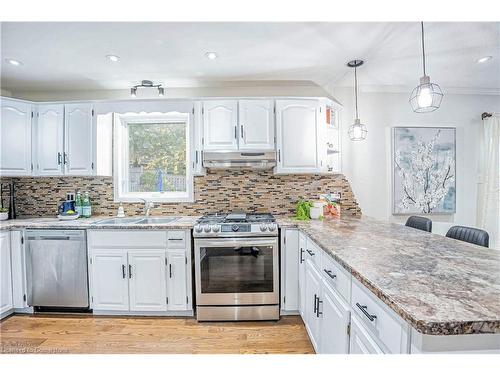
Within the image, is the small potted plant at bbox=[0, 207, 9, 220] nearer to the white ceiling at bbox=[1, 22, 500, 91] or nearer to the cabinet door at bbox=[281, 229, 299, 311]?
the white ceiling at bbox=[1, 22, 500, 91]

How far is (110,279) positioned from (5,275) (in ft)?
3.32

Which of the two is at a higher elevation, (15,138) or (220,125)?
(220,125)

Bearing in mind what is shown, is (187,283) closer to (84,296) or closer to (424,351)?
(84,296)

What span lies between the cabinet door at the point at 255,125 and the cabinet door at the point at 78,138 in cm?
167

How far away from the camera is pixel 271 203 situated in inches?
116

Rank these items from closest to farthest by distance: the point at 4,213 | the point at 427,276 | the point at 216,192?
1. the point at 427,276
2. the point at 4,213
3. the point at 216,192

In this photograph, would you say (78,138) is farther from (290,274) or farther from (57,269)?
(290,274)

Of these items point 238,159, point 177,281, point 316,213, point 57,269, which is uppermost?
point 238,159

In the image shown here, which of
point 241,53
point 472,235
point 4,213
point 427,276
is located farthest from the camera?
point 4,213

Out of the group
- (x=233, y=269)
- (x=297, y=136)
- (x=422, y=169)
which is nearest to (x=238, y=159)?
(x=297, y=136)

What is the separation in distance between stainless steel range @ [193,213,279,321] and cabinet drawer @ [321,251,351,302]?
0.77 meters

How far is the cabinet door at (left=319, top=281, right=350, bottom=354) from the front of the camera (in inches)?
47.5

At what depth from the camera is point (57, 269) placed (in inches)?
93.8

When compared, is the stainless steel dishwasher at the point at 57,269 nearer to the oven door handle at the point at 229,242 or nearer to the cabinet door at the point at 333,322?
the oven door handle at the point at 229,242
